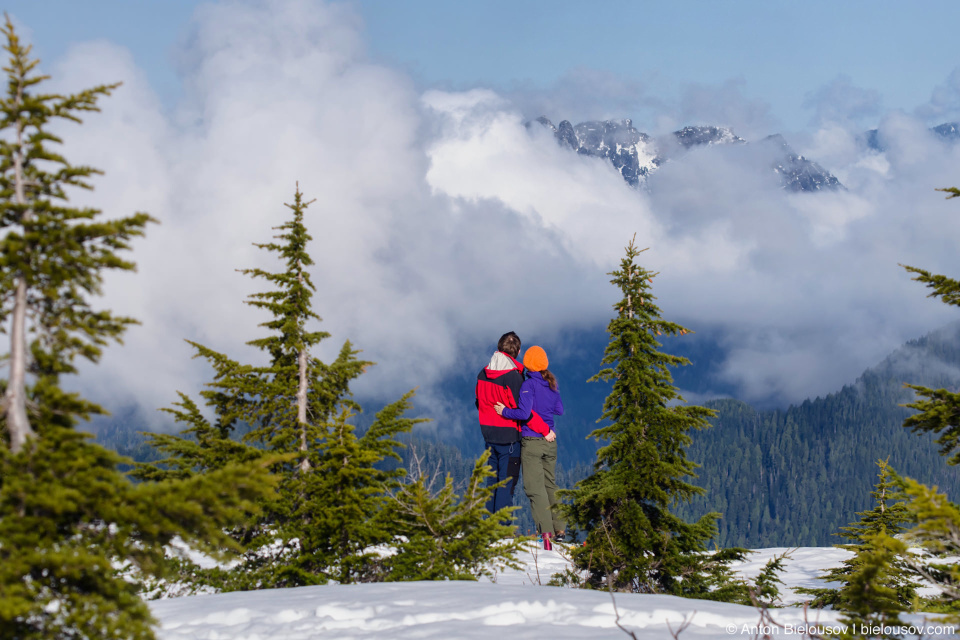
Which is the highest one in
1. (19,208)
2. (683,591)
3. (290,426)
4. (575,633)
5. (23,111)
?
(23,111)

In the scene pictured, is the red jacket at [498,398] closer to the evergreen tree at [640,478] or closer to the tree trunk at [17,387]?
the evergreen tree at [640,478]

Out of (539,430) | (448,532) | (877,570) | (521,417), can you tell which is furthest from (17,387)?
(539,430)

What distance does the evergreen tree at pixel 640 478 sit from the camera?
33.8 ft

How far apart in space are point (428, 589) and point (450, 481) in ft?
5.23

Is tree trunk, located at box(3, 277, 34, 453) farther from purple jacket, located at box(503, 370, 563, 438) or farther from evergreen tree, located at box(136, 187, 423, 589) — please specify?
purple jacket, located at box(503, 370, 563, 438)

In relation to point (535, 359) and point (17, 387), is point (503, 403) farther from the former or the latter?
point (17, 387)

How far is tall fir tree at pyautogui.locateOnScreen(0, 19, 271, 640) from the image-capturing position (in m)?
3.73

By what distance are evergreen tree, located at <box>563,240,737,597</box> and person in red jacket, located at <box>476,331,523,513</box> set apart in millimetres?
1281

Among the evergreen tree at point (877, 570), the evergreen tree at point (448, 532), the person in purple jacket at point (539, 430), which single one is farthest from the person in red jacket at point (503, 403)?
the evergreen tree at point (877, 570)

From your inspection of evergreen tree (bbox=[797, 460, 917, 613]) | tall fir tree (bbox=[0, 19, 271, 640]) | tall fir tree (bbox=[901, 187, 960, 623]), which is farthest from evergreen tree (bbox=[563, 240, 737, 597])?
tall fir tree (bbox=[0, 19, 271, 640])

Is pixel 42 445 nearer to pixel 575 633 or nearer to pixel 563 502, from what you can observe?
pixel 575 633

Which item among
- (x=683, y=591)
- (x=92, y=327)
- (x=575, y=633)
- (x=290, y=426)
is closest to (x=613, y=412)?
(x=683, y=591)

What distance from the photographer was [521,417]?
11.1 metres

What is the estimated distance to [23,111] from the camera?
14.0ft
